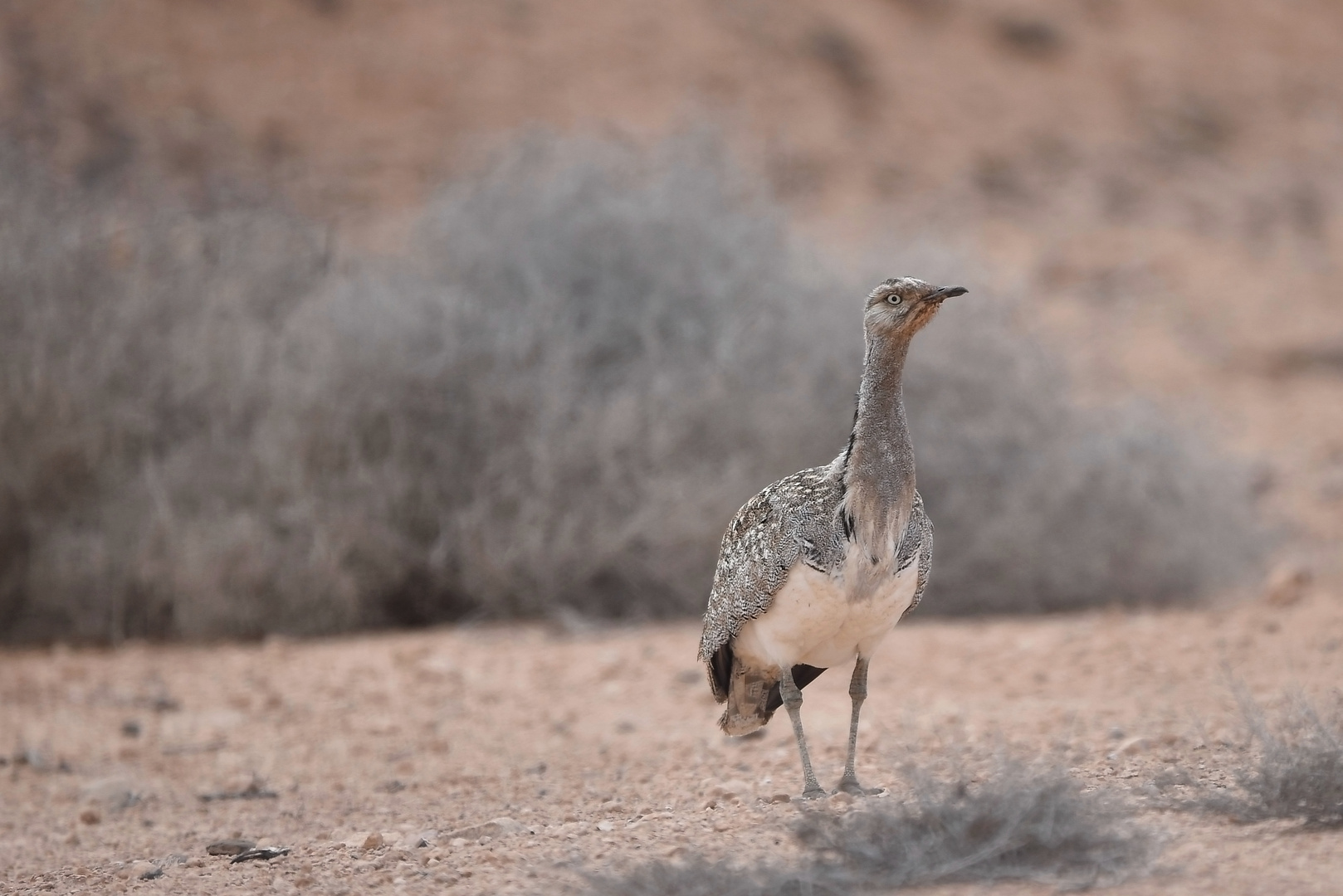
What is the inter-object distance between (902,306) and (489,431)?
15.8 feet

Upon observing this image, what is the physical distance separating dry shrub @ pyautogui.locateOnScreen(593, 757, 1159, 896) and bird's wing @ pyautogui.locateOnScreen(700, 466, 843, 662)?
33.4 inches

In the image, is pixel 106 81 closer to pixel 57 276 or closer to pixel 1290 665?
pixel 57 276

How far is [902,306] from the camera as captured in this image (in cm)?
444

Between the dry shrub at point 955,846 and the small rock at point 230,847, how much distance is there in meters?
1.73

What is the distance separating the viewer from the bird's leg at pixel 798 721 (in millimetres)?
4668

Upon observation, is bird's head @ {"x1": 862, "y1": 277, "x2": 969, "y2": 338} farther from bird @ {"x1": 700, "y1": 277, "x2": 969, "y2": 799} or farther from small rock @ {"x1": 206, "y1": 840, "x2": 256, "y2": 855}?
small rock @ {"x1": 206, "y1": 840, "x2": 256, "y2": 855}

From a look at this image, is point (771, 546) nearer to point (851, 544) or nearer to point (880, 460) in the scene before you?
point (851, 544)

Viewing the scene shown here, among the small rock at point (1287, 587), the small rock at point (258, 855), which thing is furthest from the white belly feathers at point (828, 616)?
the small rock at point (1287, 587)

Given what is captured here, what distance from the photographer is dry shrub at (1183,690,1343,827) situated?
3.96m

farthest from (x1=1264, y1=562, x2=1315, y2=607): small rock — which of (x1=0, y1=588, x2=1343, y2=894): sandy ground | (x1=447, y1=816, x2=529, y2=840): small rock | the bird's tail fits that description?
(x1=447, y1=816, x2=529, y2=840): small rock

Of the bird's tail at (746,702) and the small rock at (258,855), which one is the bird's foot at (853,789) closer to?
the bird's tail at (746,702)

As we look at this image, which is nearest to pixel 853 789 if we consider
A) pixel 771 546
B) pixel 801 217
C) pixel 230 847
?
pixel 771 546

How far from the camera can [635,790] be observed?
5.34 m

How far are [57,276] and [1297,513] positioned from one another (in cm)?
938
